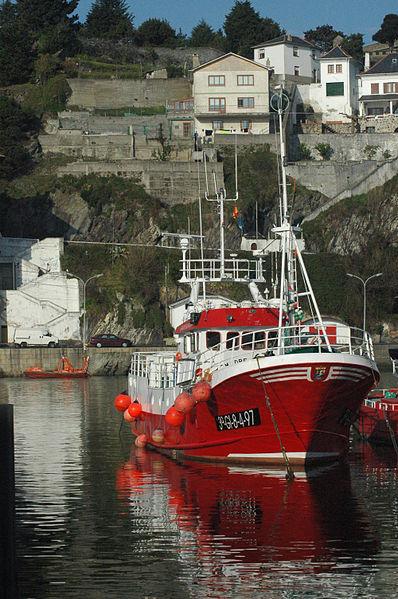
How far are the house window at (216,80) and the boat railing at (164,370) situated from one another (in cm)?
7784

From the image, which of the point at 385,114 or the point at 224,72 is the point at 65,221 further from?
the point at 385,114

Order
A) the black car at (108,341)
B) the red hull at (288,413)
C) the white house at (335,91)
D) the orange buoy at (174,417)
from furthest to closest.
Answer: the white house at (335,91), the black car at (108,341), the orange buoy at (174,417), the red hull at (288,413)

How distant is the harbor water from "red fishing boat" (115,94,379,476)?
29.1 inches

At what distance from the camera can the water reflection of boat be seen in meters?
31.7

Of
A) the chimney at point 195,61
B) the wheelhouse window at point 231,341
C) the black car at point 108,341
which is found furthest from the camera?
the chimney at point 195,61

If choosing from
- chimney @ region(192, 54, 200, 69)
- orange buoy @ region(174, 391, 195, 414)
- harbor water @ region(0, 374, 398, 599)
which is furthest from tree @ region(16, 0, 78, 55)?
orange buoy @ region(174, 391, 195, 414)

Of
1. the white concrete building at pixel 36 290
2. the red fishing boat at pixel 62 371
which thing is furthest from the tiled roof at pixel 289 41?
the red fishing boat at pixel 62 371

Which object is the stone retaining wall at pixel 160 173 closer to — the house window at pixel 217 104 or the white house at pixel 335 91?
the house window at pixel 217 104

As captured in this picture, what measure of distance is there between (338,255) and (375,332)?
25.5 ft

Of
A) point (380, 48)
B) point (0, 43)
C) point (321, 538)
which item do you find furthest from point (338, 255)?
point (321, 538)

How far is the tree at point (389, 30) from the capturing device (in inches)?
6801

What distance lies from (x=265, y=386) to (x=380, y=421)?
381 inches

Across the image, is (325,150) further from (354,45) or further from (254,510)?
(254,510)

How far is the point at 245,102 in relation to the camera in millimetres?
130750
